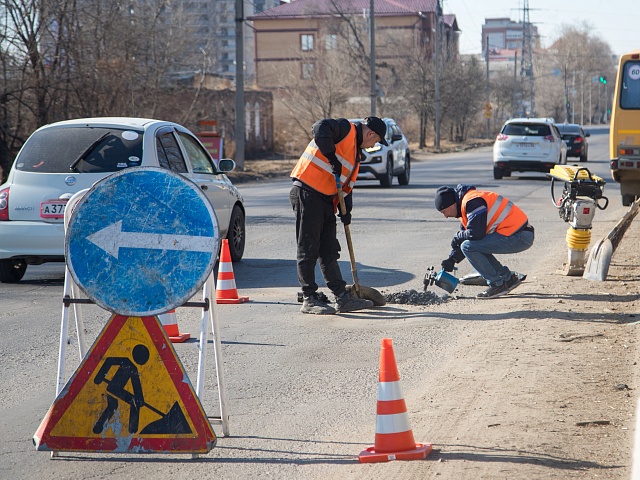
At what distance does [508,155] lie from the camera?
1094 inches

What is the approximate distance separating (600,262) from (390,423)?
6.41 metres

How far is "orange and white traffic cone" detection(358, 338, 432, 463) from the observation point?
468cm

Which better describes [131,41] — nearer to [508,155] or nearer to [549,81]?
[508,155]

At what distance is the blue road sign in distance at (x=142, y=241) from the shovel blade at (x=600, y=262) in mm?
6806

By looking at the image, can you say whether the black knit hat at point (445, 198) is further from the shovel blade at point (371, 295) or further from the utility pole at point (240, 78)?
the utility pole at point (240, 78)

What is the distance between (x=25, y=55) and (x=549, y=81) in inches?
5271

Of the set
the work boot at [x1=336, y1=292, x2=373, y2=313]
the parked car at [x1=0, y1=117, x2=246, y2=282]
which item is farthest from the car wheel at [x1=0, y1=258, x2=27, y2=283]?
the work boot at [x1=336, y1=292, x2=373, y2=313]

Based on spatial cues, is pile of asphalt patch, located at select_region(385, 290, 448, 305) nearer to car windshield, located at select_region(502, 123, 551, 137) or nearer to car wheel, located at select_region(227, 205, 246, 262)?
car wheel, located at select_region(227, 205, 246, 262)

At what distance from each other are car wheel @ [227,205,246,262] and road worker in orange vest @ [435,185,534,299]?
3.49 m

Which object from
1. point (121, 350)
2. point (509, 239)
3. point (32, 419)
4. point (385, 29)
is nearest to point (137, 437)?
point (121, 350)

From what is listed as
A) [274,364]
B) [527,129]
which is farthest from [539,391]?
[527,129]

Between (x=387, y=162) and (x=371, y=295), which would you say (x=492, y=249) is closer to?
(x=371, y=295)

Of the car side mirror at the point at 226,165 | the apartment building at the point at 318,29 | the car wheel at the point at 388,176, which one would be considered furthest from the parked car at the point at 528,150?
the apartment building at the point at 318,29

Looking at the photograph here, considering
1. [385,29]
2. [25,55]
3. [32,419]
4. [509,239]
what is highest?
[385,29]
